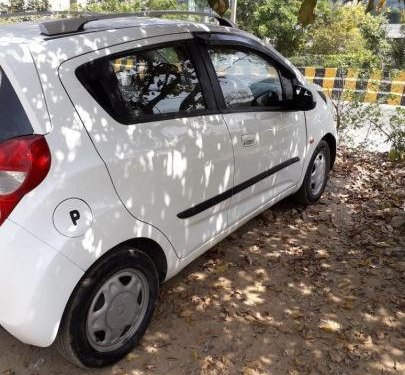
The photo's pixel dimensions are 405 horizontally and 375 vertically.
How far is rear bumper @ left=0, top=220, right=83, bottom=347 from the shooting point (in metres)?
1.98

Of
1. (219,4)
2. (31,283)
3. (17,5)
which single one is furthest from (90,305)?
(17,5)

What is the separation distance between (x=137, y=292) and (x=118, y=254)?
0.34m

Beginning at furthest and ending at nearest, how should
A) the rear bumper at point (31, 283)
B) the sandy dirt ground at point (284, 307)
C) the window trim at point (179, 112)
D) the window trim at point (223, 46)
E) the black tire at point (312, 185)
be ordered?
the black tire at point (312, 185) → the window trim at point (223, 46) → the sandy dirt ground at point (284, 307) → the window trim at point (179, 112) → the rear bumper at point (31, 283)

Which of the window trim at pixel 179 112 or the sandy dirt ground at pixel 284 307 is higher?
the window trim at pixel 179 112

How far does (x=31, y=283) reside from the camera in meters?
2.00

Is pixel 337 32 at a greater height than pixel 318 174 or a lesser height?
lesser

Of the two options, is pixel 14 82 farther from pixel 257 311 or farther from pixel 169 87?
pixel 257 311

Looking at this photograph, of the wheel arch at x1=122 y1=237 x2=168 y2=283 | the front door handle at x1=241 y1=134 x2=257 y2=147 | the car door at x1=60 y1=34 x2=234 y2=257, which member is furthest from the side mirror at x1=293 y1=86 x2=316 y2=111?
the wheel arch at x1=122 y1=237 x2=168 y2=283

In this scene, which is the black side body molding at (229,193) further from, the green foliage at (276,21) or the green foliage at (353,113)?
the green foliage at (276,21)

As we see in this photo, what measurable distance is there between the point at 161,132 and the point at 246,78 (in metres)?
1.17

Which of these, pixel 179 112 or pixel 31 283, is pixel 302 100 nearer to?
pixel 179 112

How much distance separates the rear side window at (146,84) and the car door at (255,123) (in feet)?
0.82

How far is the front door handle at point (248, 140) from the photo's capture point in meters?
3.14

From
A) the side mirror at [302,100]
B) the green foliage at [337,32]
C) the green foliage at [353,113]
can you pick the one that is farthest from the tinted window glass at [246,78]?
the green foliage at [337,32]
